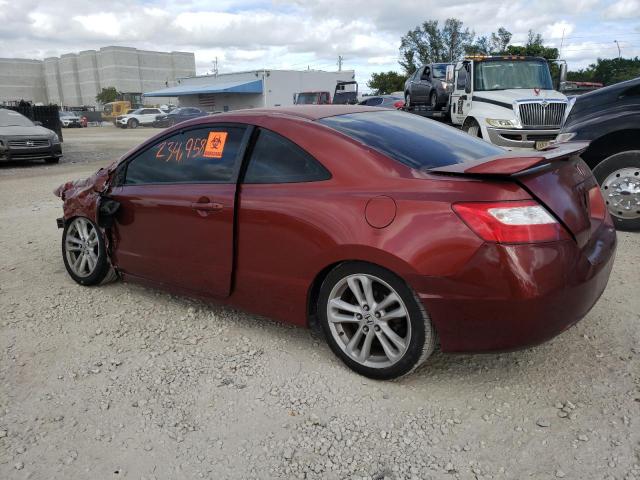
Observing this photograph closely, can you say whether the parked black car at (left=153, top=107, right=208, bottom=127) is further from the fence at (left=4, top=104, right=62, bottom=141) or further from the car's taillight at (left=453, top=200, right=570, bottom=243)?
the car's taillight at (left=453, top=200, right=570, bottom=243)

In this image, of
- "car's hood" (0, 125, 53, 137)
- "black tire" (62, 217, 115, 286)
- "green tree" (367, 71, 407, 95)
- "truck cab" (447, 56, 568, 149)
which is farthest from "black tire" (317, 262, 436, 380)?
"green tree" (367, 71, 407, 95)

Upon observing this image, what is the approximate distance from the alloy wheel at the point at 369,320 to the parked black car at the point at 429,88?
12361mm

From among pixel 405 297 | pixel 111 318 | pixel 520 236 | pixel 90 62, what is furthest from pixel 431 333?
pixel 90 62

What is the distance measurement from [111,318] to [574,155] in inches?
126

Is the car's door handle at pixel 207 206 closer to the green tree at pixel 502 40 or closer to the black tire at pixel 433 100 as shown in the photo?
the black tire at pixel 433 100

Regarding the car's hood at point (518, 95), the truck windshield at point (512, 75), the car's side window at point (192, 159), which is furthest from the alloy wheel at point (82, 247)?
the truck windshield at point (512, 75)

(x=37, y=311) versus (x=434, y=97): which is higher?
(x=434, y=97)

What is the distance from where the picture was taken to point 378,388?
9.57ft

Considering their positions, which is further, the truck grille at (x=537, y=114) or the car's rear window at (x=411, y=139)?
the truck grille at (x=537, y=114)

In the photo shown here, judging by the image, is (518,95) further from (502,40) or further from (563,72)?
(502,40)

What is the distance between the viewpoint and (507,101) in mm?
10914

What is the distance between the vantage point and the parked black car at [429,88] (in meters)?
14.6

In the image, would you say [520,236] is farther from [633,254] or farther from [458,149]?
[633,254]

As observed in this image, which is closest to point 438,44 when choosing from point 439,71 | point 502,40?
point 502,40
